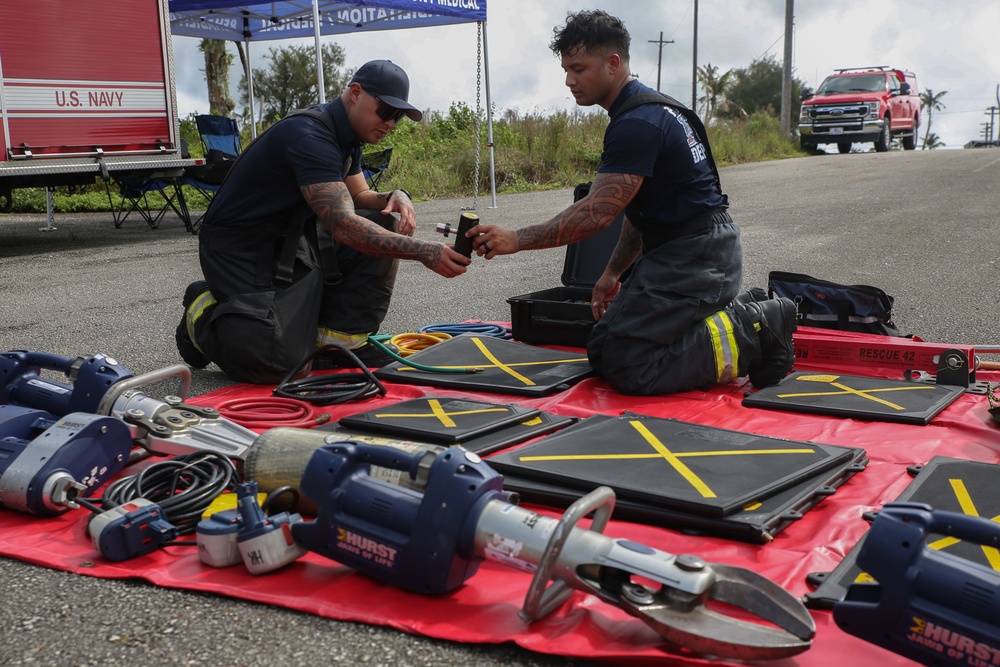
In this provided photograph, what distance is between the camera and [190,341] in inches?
191

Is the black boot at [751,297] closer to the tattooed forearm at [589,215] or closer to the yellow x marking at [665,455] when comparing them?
the tattooed forearm at [589,215]

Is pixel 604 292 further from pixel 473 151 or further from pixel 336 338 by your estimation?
pixel 473 151

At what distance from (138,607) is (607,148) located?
2797 mm

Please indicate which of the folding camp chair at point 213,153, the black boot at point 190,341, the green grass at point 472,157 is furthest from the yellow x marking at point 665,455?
the green grass at point 472,157

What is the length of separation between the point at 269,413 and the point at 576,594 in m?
2.02

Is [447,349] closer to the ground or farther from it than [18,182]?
closer to the ground

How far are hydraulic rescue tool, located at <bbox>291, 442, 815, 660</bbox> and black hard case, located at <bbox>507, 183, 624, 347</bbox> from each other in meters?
2.80

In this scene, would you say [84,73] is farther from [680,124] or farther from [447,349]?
[680,124]

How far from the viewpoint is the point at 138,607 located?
2.33 m

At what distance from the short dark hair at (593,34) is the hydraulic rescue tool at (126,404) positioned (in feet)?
7.52

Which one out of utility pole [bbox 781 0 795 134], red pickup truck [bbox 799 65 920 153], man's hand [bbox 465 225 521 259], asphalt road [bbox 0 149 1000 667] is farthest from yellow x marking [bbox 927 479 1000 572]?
utility pole [bbox 781 0 795 134]

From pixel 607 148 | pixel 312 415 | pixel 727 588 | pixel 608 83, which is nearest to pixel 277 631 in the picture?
pixel 727 588

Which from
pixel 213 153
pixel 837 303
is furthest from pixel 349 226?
pixel 213 153

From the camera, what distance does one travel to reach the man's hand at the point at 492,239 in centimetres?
409
